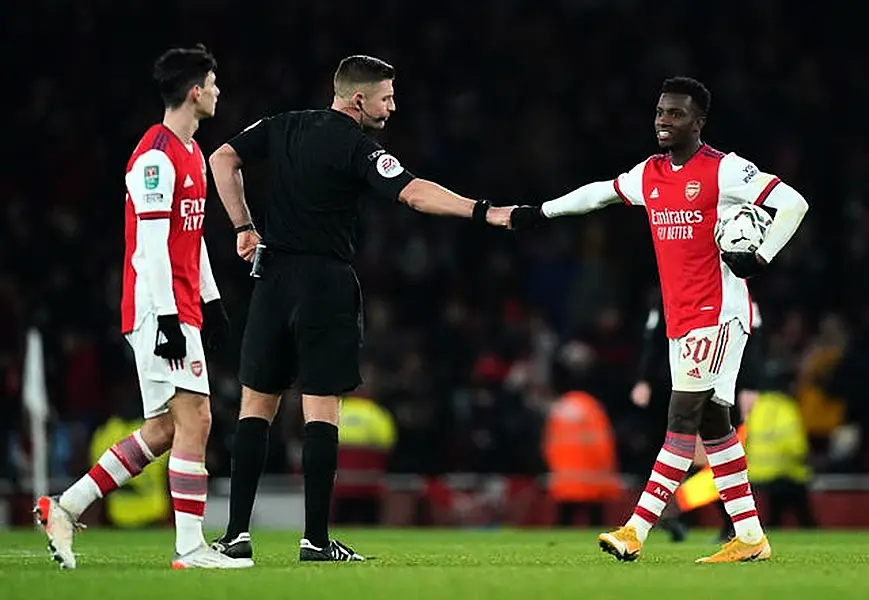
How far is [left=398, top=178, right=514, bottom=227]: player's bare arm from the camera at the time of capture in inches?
374

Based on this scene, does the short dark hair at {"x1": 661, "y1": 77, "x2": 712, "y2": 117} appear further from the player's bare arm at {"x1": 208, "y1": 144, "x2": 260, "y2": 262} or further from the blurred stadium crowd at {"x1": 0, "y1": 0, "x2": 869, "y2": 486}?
the blurred stadium crowd at {"x1": 0, "y1": 0, "x2": 869, "y2": 486}

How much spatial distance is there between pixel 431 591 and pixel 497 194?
14.9 m

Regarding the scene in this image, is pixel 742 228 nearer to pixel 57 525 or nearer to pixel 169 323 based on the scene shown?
pixel 169 323

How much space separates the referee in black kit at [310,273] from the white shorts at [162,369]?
836 mm

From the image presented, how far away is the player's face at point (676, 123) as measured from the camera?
981cm

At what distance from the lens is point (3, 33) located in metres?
22.9

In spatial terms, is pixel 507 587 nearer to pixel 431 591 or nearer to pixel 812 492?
pixel 431 591

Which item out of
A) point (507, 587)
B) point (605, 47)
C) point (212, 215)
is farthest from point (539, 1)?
point (507, 587)

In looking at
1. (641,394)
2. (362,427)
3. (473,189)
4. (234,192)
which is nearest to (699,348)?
(234,192)

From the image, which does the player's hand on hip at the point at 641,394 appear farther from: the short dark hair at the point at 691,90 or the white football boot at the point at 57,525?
the white football boot at the point at 57,525

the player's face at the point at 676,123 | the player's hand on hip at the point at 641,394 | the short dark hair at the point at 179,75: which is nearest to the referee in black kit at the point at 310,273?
the short dark hair at the point at 179,75

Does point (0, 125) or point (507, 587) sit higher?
point (0, 125)

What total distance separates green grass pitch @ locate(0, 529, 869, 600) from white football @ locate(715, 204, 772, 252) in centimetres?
157

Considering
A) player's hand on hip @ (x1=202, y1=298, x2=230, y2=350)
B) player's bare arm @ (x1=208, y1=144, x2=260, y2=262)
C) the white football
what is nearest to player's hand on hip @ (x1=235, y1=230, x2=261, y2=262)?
player's bare arm @ (x1=208, y1=144, x2=260, y2=262)
